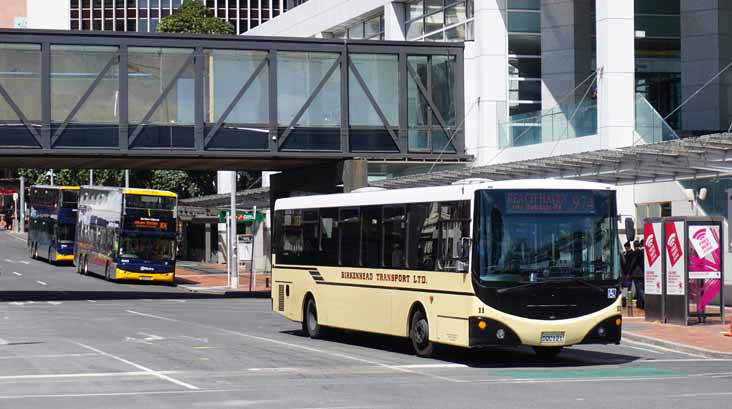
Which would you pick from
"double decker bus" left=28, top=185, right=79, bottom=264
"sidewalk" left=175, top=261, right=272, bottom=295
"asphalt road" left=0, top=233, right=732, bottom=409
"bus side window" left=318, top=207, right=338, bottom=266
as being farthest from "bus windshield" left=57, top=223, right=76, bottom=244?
"bus side window" left=318, top=207, right=338, bottom=266

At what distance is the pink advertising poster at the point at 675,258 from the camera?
28.8 metres

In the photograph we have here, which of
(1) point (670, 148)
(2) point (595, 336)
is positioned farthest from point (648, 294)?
(2) point (595, 336)

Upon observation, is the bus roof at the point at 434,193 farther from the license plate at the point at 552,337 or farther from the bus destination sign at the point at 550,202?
the license plate at the point at 552,337

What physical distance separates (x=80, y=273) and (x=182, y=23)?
33.3 metres

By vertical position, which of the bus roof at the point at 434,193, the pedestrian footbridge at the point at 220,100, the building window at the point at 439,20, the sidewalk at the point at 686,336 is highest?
the building window at the point at 439,20

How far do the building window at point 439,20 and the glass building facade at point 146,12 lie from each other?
94773 millimetres

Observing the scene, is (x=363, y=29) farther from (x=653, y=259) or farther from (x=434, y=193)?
(x=434, y=193)

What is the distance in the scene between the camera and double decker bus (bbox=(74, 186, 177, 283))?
195 ft

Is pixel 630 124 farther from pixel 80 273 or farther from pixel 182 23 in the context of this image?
pixel 182 23

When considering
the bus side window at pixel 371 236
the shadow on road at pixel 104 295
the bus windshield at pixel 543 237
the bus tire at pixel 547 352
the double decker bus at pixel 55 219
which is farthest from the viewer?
the double decker bus at pixel 55 219

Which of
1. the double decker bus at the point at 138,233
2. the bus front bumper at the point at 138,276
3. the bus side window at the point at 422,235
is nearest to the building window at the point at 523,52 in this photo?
the double decker bus at the point at 138,233

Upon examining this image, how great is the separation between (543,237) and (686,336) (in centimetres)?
693

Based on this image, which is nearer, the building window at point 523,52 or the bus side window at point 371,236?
the bus side window at point 371,236

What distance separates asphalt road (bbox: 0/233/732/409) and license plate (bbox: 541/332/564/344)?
449 millimetres
